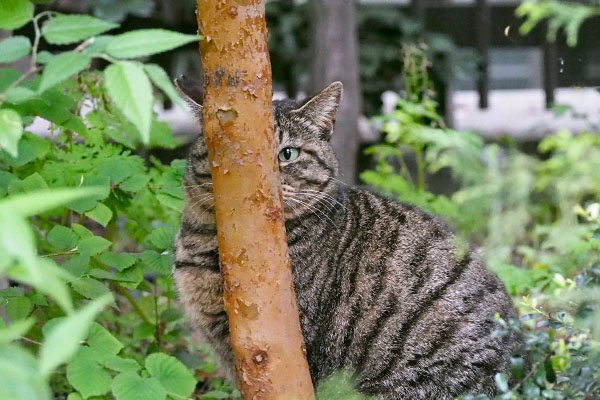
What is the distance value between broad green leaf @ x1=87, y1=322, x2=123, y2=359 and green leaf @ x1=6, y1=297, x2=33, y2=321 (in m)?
0.26

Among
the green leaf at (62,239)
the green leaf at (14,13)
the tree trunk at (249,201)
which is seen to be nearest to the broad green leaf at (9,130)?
the green leaf at (14,13)

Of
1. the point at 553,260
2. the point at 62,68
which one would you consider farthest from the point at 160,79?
the point at 553,260

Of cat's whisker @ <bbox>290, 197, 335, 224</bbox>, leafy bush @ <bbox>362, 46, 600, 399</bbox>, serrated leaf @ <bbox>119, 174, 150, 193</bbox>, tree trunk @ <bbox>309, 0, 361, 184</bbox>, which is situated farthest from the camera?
tree trunk @ <bbox>309, 0, 361, 184</bbox>

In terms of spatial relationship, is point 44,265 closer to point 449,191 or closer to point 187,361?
point 187,361

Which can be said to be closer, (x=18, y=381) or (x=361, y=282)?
(x=18, y=381)

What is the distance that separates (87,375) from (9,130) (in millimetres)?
1099

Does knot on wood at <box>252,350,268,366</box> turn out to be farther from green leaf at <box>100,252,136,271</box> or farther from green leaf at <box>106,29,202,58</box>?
green leaf at <box>106,29,202,58</box>

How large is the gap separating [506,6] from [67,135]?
502 cm

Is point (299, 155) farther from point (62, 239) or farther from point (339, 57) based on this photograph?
point (339, 57)

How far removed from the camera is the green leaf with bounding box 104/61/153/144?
131 centimetres

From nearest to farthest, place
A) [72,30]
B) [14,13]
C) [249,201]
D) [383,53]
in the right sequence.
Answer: [72,30]
[14,13]
[249,201]
[383,53]

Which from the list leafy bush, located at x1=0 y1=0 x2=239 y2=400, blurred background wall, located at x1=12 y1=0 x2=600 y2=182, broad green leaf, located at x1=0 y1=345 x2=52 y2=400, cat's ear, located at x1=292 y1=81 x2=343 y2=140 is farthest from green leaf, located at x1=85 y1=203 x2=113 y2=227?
blurred background wall, located at x1=12 y1=0 x2=600 y2=182

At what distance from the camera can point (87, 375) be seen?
7.41 ft

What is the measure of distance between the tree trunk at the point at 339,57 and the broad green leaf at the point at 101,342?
3.44 meters
